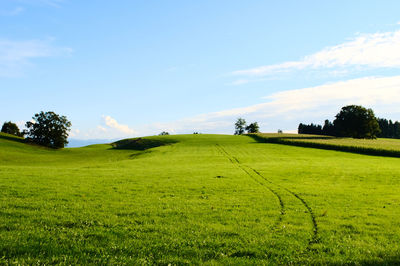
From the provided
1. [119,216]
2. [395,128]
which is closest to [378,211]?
[119,216]

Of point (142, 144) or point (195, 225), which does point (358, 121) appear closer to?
point (142, 144)

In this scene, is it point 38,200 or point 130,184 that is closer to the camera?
point 38,200

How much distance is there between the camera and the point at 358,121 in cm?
11444

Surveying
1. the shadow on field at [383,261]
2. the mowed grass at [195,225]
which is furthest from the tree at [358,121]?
the shadow on field at [383,261]

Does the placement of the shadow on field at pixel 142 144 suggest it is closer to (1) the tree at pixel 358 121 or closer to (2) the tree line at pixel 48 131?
(2) the tree line at pixel 48 131

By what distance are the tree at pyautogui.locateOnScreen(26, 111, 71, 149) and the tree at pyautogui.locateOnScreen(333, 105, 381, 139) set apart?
11211 cm

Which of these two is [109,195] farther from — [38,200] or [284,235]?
[284,235]

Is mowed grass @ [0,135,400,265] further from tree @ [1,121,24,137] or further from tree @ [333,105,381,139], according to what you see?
tree @ [1,121,24,137]

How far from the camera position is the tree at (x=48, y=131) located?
9612 centimetres

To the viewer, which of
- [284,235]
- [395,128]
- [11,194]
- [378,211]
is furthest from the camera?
[395,128]

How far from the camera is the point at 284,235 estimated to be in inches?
446

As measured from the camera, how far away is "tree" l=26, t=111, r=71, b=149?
96.1 m

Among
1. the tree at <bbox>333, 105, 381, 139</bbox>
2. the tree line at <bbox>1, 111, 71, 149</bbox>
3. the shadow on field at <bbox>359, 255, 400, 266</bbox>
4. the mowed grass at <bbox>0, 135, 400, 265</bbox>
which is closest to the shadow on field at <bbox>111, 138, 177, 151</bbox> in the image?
the tree line at <bbox>1, 111, 71, 149</bbox>

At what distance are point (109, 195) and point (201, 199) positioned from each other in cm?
623
